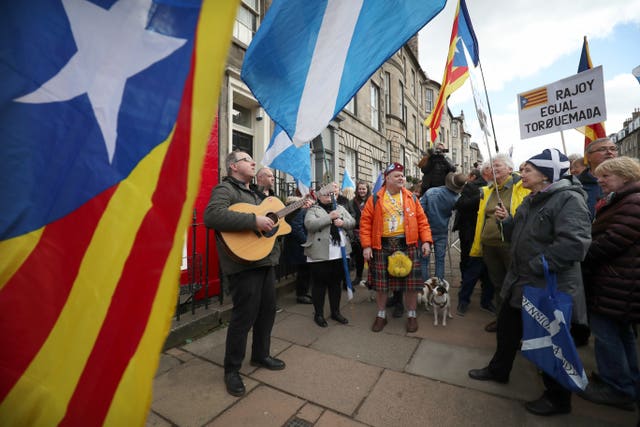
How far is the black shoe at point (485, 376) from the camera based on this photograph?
2.49 metres

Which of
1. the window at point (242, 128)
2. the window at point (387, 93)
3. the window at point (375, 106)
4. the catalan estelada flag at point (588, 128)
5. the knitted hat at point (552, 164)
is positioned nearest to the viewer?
the knitted hat at point (552, 164)

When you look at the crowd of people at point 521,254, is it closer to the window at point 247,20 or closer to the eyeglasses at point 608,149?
the eyeglasses at point 608,149

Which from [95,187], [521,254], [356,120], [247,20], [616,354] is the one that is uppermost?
[247,20]

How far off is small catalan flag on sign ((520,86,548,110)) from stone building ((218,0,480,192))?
2351mm

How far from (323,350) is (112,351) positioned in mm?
2702

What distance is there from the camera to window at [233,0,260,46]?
7.39 metres

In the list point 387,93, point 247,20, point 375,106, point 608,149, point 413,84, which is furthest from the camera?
point 413,84

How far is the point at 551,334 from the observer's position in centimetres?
190

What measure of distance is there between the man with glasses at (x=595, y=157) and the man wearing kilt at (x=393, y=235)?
1959 mm

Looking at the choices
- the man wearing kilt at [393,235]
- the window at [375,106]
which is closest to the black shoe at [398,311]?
the man wearing kilt at [393,235]

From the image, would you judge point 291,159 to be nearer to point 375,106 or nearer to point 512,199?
point 512,199

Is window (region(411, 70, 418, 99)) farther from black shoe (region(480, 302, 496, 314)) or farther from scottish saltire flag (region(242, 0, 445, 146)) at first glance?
scottish saltire flag (region(242, 0, 445, 146))

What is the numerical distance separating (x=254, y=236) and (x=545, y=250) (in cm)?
226

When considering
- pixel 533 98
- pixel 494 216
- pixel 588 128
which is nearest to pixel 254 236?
pixel 494 216
